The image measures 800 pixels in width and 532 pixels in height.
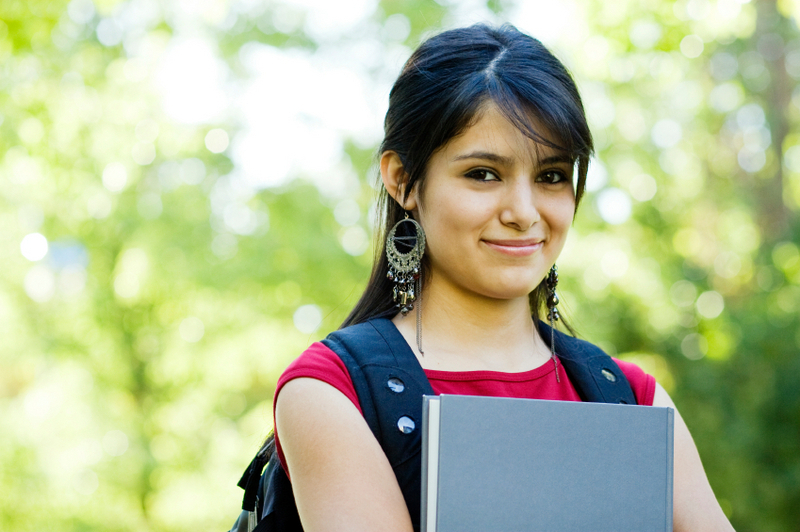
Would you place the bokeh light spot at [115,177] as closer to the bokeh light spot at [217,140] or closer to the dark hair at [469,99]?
the bokeh light spot at [217,140]

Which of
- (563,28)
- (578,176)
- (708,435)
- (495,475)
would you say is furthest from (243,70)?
(495,475)

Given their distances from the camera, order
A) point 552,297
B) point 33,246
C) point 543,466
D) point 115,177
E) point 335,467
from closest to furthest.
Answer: point 543,466
point 335,467
point 552,297
point 33,246
point 115,177

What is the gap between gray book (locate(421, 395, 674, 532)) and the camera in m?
1.20

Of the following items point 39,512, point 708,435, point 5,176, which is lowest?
point 39,512

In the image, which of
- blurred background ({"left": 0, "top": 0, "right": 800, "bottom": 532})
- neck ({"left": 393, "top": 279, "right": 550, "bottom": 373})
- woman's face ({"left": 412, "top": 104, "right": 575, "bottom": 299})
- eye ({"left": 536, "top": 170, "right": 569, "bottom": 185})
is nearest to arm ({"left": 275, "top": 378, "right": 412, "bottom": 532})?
neck ({"left": 393, "top": 279, "right": 550, "bottom": 373})

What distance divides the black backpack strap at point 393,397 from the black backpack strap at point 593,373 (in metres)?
0.42

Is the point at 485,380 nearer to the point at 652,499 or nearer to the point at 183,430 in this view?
the point at 652,499

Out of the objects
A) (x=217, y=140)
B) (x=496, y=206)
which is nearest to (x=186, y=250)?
(x=217, y=140)

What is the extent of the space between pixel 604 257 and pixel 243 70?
3913mm

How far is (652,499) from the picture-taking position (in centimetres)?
132

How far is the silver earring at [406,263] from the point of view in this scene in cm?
178

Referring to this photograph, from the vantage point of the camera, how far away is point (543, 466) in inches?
49.0

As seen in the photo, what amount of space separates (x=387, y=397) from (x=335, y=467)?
7.1 inches

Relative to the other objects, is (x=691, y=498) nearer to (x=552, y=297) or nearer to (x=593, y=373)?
(x=593, y=373)
